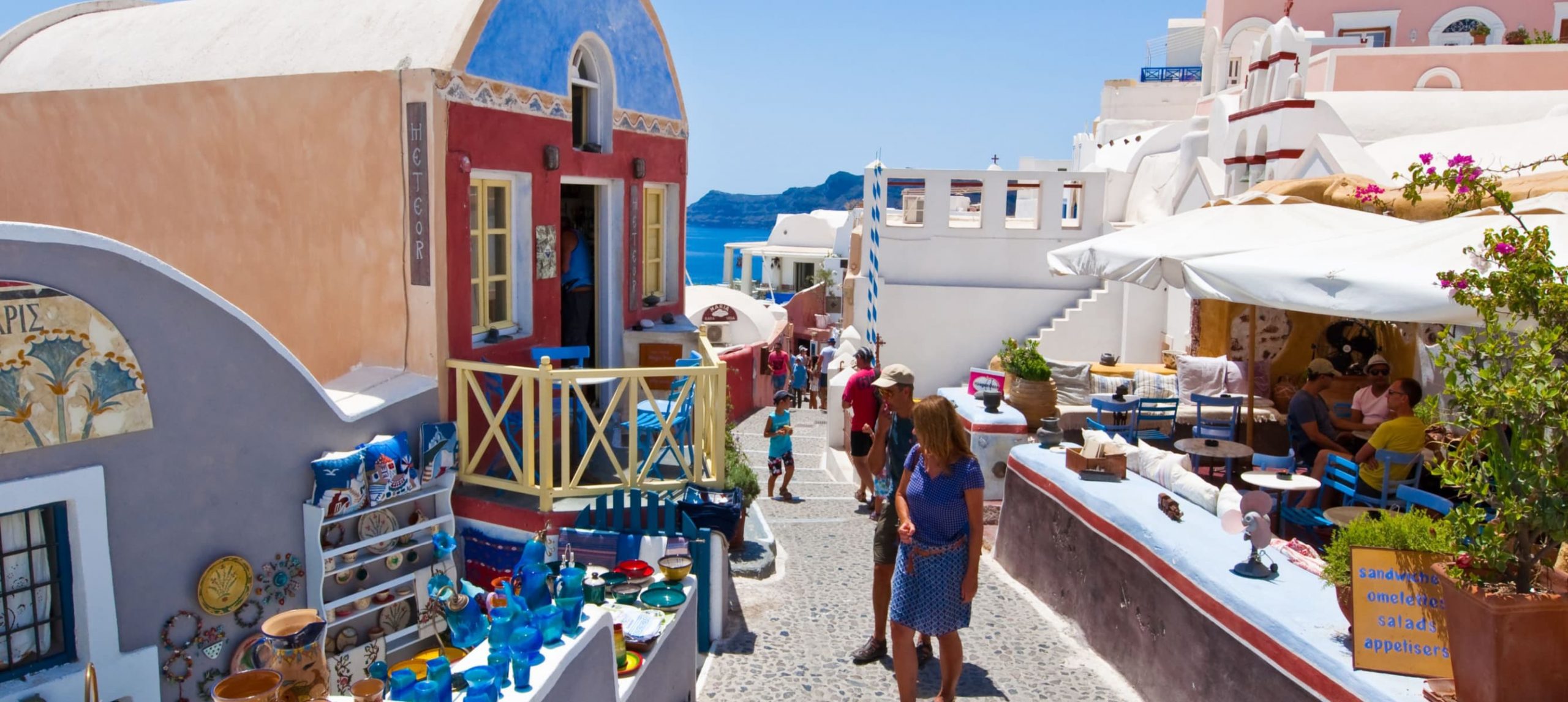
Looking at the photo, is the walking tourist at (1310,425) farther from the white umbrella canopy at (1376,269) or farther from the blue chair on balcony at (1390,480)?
the white umbrella canopy at (1376,269)

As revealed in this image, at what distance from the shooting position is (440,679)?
417 cm

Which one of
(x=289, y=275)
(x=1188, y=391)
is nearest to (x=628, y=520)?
(x=289, y=275)

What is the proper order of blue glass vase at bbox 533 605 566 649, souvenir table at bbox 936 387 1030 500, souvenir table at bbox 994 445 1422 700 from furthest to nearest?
souvenir table at bbox 936 387 1030 500
blue glass vase at bbox 533 605 566 649
souvenir table at bbox 994 445 1422 700

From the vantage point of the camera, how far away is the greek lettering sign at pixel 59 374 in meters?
4.46

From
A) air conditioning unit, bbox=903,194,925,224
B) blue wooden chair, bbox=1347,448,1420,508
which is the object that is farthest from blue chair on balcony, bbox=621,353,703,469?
air conditioning unit, bbox=903,194,925,224

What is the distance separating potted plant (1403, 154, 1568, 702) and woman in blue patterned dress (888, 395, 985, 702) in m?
2.07

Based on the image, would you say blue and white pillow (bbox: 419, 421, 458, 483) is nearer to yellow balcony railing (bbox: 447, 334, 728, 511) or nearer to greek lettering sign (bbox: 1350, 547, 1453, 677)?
yellow balcony railing (bbox: 447, 334, 728, 511)

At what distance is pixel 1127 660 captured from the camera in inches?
251

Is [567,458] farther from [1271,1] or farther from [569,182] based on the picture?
[1271,1]

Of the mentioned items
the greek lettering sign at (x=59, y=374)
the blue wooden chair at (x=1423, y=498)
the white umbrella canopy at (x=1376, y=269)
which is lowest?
the blue wooden chair at (x=1423, y=498)

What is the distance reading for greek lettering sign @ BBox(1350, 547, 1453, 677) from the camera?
14.2ft

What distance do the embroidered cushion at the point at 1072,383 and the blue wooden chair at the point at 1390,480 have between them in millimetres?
4457

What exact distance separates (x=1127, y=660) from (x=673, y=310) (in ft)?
20.3

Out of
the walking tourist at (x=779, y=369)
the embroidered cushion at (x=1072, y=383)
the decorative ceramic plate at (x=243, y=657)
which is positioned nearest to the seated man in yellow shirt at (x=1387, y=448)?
the embroidered cushion at (x=1072, y=383)
